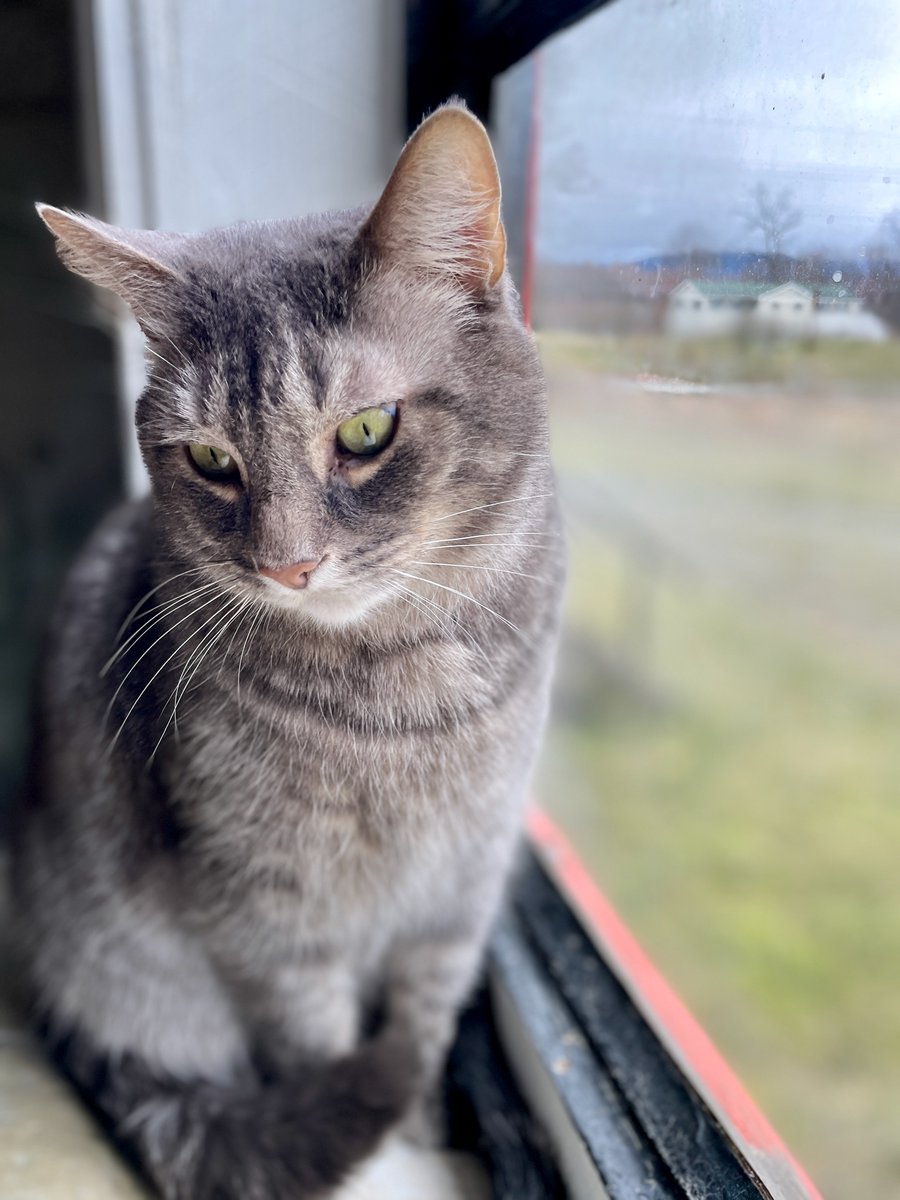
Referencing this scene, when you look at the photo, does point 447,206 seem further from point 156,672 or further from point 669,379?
point 156,672

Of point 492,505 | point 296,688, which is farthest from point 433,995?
point 492,505

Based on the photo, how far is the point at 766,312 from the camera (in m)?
0.67

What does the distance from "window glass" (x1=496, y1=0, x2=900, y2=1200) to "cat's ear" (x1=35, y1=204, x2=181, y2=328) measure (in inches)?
12.4

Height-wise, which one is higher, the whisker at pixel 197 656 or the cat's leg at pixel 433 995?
the whisker at pixel 197 656

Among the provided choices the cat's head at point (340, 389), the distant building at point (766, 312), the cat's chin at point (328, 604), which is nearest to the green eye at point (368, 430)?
the cat's head at point (340, 389)

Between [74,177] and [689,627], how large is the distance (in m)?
1.13

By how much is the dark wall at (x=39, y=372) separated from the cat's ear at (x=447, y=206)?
641mm

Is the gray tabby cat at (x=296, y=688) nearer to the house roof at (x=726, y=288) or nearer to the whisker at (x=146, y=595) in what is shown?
the whisker at (x=146, y=595)

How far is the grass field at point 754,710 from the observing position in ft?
2.98

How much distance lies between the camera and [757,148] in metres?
0.60

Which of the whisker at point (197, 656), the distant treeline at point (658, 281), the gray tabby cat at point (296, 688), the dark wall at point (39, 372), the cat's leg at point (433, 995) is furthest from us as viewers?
the dark wall at point (39, 372)

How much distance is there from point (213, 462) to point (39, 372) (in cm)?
67

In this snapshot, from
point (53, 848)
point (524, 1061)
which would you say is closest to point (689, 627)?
point (524, 1061)

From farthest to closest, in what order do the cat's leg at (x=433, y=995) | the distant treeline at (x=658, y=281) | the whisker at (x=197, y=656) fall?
the cat's leg at (x=433, y=995) < the whisker at (x=197, y=656) < the distant treeline at (x=658, y=281)
